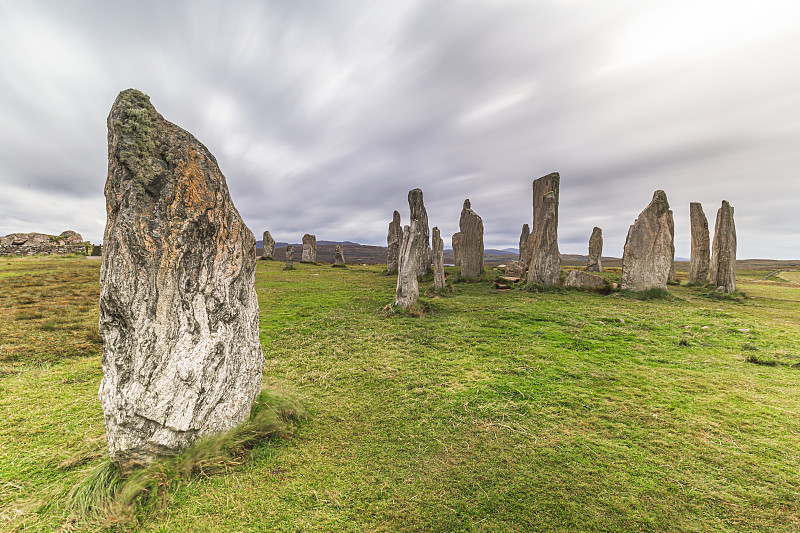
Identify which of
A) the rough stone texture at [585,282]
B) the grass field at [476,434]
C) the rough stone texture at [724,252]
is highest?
the rough stone texture at [724,252]

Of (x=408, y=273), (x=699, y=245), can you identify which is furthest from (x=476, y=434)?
(x=699, y=245)

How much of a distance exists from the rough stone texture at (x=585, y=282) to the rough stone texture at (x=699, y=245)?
Result: 7.15 meters

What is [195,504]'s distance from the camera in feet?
8.54

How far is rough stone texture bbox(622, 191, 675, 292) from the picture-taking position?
12477 millimetres

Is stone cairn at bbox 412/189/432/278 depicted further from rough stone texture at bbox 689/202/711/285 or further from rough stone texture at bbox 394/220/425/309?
rough stone texture at bbox 689/202/711/285

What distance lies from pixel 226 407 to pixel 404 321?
5.84 meters

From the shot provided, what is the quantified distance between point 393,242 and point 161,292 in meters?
20.8

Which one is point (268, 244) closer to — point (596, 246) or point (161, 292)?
point (596, 246)

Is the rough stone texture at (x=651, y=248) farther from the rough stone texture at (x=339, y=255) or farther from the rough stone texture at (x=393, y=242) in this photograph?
the rough stone texture at (x=339, y=255)

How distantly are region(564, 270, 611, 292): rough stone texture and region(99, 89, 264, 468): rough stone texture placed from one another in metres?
14.3

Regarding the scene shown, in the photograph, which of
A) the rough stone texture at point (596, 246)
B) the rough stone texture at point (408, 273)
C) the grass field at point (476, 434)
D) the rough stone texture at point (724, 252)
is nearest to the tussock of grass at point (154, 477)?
the grass field at point (476, 434)

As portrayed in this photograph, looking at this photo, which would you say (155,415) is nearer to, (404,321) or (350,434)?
(350,434)

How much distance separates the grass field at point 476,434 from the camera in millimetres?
2500

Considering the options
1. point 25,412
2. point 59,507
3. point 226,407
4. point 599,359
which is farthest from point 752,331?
point 25,412
